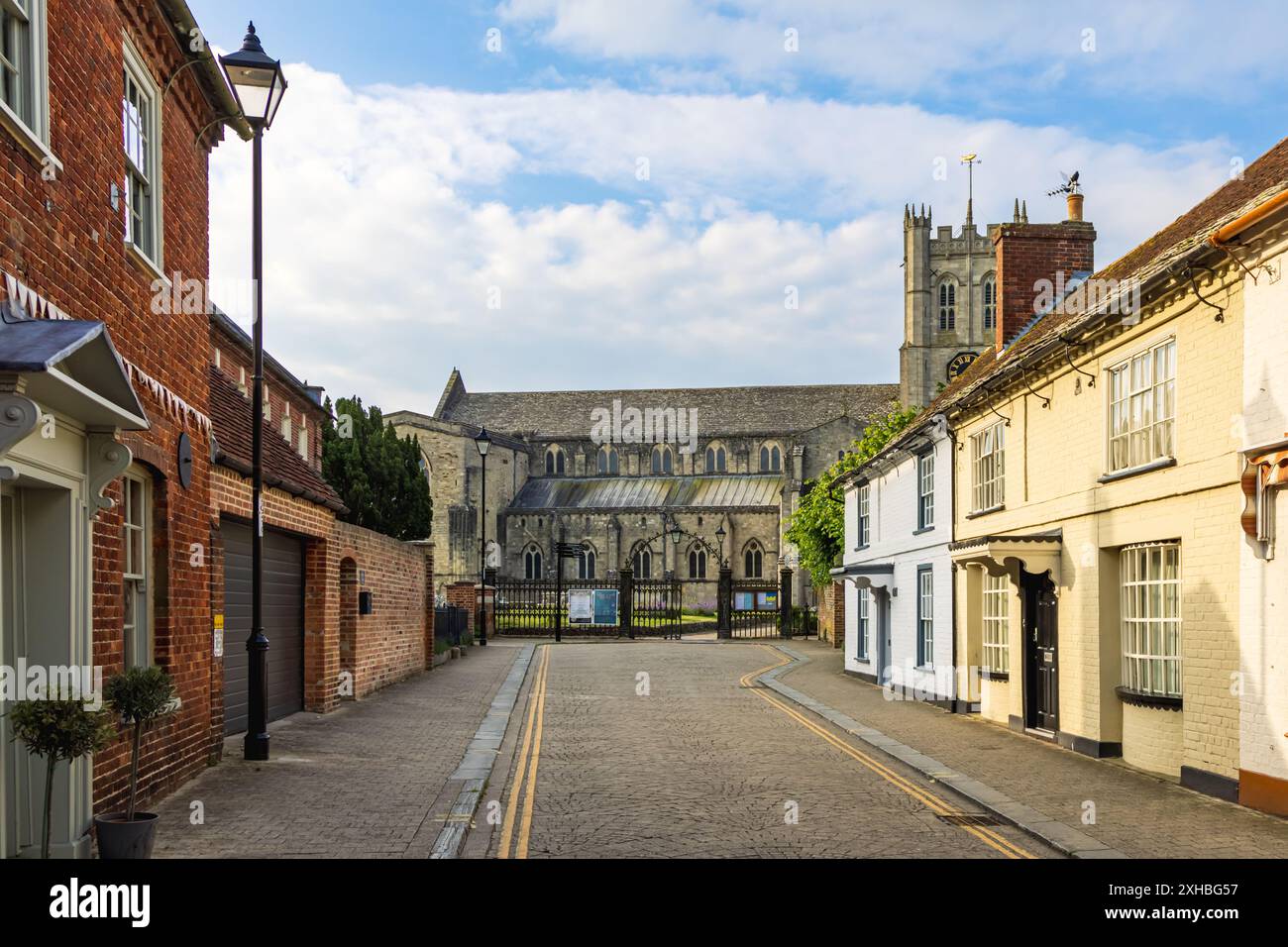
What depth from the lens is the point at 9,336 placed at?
6648mm

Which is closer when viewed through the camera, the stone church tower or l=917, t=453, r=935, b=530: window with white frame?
l=917, t=453, r=935, b=530: window with white frame

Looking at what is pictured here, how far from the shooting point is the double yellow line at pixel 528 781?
30.9ft

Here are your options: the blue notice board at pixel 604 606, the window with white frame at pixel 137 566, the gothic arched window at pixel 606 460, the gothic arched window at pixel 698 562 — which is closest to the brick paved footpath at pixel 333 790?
the window with white frame at pixel 137 566

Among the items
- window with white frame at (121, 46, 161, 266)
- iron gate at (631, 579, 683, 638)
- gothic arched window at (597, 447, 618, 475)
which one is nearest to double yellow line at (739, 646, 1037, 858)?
window with white frame at (121, 46, 161, 266)

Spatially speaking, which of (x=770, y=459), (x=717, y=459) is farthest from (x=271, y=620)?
(x=717, y=459)

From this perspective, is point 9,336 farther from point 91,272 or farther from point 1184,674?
point 1184,674

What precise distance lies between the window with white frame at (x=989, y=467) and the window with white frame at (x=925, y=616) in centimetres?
260

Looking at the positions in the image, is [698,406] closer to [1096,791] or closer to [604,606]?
[604,606]

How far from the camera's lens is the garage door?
48.0ft

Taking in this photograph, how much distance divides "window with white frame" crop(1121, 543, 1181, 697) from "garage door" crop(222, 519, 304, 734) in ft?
32.4

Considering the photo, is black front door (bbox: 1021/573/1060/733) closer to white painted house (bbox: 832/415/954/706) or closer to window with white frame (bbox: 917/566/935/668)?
white painted house (bbox: 832/415/954/706)

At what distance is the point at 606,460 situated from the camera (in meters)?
79.9

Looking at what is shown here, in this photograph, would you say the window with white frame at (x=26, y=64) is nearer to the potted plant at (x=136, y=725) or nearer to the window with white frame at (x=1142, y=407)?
the potted plant at (x=136, y=725)
